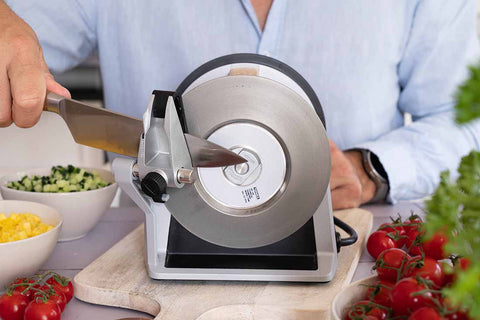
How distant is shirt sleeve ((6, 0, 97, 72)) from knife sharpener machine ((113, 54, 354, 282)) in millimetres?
705

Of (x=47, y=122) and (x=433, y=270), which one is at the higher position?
(x=433, y=270)

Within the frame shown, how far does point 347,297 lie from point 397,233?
1.21 feet

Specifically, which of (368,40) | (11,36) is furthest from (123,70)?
(368,40)

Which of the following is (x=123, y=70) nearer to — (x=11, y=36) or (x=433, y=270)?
(x=11, y=36)

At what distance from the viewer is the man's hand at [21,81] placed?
0.84 metres

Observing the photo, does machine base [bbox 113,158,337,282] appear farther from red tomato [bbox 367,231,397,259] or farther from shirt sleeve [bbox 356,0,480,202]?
shirt sleeve [bbox 356,0,480,202]

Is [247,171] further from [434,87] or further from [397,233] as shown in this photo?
[434,87]

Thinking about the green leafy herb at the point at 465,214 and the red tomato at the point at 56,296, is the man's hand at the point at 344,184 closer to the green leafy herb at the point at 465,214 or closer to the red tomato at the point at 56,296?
the red tomato at the point at 56,296

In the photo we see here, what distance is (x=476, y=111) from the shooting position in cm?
37

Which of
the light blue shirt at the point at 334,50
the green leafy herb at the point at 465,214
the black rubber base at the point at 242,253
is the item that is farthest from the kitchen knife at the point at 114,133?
the light blue shirt at the point at 334,50

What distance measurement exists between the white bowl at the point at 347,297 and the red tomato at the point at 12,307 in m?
0.41

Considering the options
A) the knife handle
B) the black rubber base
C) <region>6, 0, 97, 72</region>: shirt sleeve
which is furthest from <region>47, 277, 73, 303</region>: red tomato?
<region>6, 0, 97, 72</region>: shirt sleeve

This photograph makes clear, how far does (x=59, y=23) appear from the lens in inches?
56.0

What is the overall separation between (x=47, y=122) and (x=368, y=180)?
1.75 meters
